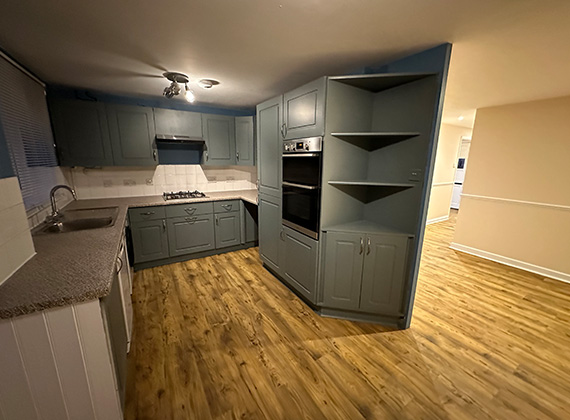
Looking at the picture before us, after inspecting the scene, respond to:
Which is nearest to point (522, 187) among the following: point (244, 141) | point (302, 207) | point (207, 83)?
point (302, 207)

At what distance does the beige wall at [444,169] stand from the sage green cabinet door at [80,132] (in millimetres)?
5762

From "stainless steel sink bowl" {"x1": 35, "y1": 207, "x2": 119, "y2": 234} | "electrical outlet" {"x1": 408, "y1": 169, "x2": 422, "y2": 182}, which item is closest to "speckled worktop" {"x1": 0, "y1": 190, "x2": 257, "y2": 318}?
"stainless steel sink bowl" {"x1": 35, "y1": 207, "x2": 119, "y2": 234}

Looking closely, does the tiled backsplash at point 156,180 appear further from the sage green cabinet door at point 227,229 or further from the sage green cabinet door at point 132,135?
the sage green cabinet door at point 227,229

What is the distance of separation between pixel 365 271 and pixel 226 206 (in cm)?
223

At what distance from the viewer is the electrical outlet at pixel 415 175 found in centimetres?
192

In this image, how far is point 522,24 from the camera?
1.40 metres

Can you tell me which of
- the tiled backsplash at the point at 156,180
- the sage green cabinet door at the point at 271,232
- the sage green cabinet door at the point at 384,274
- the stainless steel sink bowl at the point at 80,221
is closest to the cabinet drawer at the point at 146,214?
the stainless steel sink bowl at the point at 80,221

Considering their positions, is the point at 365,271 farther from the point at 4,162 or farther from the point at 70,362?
the point at 4,162

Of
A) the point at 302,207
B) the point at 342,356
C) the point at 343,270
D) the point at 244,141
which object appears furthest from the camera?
the point at 244,141

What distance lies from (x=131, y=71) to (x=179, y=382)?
2701mm

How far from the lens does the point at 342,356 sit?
182 centimetres

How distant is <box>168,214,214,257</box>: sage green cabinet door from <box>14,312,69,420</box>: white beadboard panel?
2271 millimetres

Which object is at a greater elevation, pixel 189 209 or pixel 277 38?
pixel 277 38

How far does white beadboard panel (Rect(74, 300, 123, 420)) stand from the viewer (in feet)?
3.42
